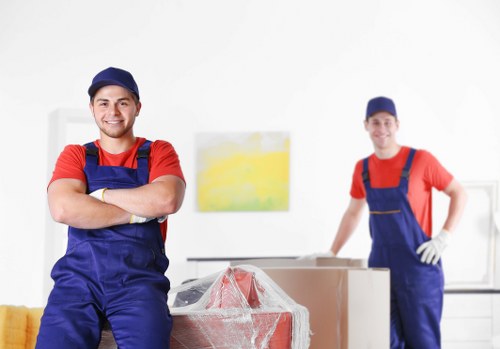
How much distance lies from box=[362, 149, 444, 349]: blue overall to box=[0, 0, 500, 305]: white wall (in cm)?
151

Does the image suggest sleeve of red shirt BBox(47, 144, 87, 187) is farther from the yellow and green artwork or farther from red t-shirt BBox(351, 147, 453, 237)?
the yellow and green artwork

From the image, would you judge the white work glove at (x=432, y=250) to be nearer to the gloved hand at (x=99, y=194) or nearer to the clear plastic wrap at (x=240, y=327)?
the clear plastic wrap at (x=240, y=327)

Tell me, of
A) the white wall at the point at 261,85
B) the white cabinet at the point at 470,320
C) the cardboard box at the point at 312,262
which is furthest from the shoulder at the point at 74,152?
the white cabinet at the point at 470,320

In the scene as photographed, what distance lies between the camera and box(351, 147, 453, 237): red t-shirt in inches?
158

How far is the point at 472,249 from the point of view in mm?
5539

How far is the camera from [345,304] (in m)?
2.98

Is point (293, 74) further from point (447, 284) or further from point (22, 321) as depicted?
point (22, 321)

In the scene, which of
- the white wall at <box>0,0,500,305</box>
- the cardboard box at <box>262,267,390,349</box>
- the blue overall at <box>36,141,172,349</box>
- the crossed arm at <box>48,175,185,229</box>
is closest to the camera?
the blue overall at <box>36,141,172,349</box>

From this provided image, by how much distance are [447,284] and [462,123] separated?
113 centimetres

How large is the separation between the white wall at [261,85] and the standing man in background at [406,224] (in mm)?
1338

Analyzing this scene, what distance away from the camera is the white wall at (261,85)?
17.7 feet

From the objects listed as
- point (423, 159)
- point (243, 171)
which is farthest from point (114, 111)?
point (243, 171)

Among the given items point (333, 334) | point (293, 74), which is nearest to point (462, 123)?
point (293, 74)

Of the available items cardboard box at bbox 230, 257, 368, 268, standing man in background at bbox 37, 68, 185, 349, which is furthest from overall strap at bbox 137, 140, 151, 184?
cardboard box at bbox 230, 257, 368, 268
